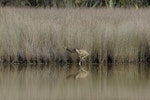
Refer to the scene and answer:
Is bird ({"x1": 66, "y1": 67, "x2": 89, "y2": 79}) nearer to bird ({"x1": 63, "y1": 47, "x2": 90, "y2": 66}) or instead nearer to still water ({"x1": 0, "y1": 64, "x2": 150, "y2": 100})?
still water ({"x1": 0, "y1": 64, "x2": 150, "y2": 100})

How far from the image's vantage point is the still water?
10422 millimetres

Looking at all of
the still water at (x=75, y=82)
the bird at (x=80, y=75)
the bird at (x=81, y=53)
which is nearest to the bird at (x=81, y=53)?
the bird at (x=81, y=53)

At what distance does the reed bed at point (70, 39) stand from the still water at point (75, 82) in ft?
1.13

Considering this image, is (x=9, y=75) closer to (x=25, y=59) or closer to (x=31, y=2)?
(x=25, y=59)

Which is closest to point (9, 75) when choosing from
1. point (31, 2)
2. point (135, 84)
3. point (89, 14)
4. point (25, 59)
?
point (25, 59)

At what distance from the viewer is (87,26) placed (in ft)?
47.1

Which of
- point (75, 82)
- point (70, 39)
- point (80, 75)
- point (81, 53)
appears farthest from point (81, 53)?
point (75, 82)

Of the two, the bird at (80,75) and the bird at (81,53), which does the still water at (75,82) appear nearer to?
the bird at (80,75)

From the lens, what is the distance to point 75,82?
11.6 metres

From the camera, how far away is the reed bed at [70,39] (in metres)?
14.0

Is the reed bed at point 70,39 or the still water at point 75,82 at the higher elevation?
the reed bed at point 70,39

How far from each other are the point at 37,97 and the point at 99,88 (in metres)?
1.46

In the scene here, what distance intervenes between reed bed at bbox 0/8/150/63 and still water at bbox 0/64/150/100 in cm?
34

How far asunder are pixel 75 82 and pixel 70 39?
281 cm
